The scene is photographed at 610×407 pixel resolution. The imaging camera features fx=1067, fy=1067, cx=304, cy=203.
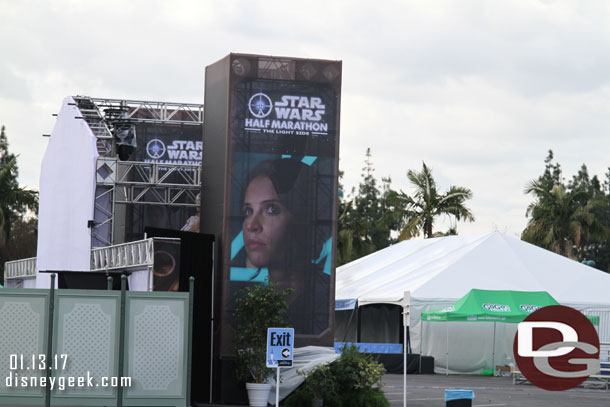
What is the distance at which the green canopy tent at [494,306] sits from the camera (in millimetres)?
40281

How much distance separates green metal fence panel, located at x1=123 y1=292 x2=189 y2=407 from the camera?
19484 millimetres

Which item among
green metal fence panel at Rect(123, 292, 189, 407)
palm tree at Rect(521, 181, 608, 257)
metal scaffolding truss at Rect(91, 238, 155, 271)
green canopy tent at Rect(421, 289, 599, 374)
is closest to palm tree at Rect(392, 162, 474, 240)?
palm tree at Rect(521, 181, 608, 257)

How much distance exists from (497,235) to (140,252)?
82.6ft

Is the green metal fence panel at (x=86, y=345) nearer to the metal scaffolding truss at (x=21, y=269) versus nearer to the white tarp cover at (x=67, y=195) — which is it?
the white tarp cover at (x=67, y=195)

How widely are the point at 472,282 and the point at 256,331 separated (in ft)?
68.0

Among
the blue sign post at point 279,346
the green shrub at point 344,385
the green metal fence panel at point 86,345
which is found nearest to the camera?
the green metal fence panel at point 86,345

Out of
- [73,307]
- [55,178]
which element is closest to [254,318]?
[73,307]

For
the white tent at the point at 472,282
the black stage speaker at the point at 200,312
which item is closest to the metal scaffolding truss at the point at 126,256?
the black stage speaker at the point at 200,312

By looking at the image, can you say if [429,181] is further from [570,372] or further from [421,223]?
[570,372]

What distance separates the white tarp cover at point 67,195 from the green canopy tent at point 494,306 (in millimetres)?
13391

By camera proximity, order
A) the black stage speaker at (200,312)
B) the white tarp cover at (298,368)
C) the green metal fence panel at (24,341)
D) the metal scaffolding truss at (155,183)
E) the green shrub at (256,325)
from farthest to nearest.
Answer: the metal scaffolding truss at (155,183) < the black stage speaker at (200,312) < the green shrub at (256,325) < the white tarp cover at (298,368) < the green metal fence panel at (24,341)

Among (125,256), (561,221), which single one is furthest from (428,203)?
(125,256)

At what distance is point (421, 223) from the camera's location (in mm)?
59750

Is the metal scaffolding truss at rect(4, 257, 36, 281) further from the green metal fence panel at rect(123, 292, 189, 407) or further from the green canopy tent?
the green metal fence panel at rect(123, 292, 189, 407)
